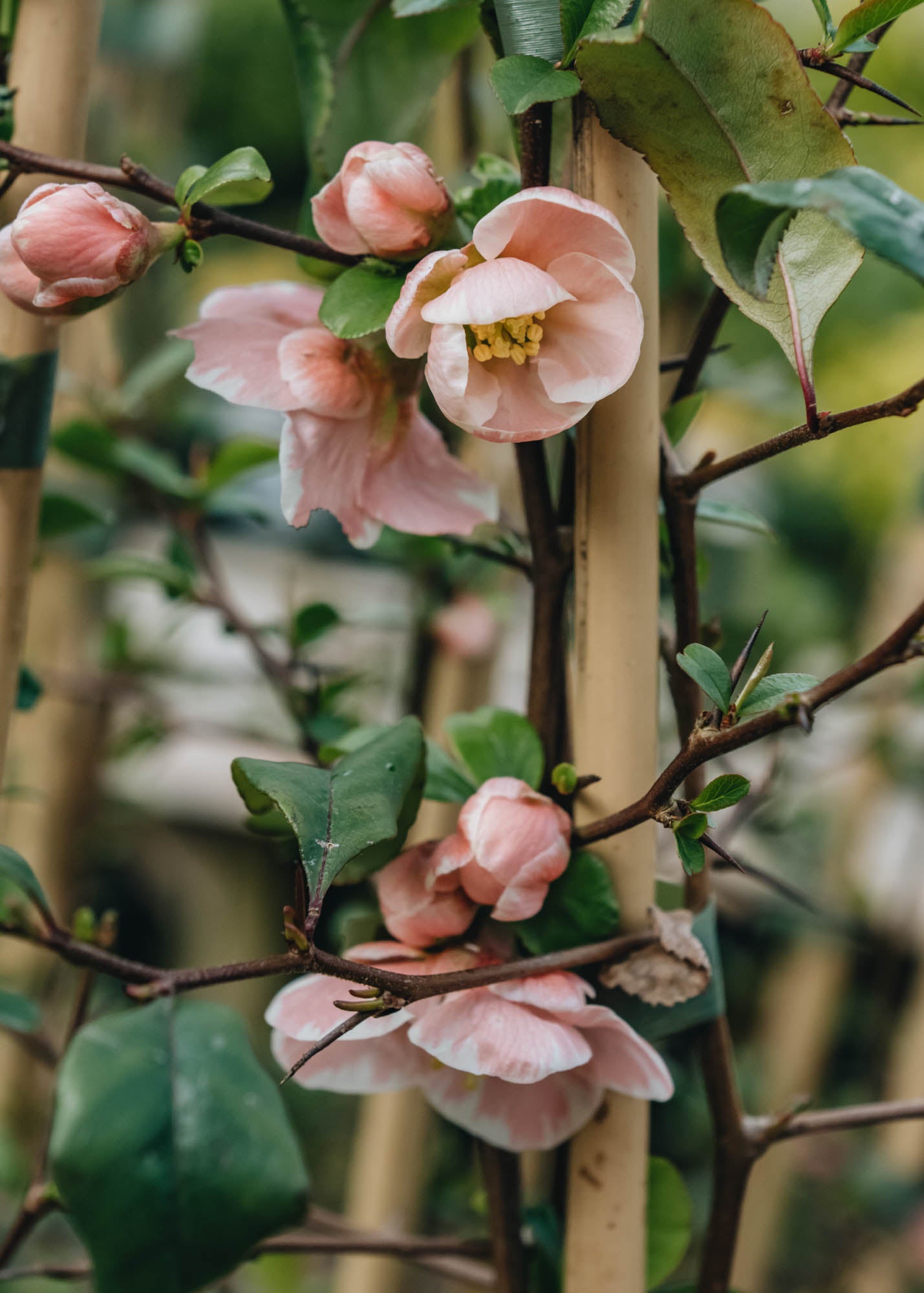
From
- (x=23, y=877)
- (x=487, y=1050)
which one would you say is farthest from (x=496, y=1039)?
(x=23, y=877)

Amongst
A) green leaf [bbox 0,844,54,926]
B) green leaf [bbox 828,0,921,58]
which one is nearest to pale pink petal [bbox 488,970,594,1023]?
green leaf [bbox 0,844,54,926]

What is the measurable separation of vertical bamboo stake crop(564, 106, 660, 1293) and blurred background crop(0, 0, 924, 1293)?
0.19ft

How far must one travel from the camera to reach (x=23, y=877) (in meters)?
0.26

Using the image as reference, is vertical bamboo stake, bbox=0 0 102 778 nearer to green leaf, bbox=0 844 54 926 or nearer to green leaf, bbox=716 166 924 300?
green leaf, bbox=0 844 54 926

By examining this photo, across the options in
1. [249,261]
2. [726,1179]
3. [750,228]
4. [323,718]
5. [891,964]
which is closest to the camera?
[750,228]

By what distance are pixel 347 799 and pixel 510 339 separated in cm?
11

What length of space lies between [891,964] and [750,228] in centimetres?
93

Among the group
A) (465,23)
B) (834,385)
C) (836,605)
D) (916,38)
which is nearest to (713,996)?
(465,23)

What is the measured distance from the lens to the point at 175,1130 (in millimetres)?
246

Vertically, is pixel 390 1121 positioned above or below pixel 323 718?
below

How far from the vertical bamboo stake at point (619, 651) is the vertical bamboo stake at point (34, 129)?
16cm

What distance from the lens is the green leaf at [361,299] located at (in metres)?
0.24

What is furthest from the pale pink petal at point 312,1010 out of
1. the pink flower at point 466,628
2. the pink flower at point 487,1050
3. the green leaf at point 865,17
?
the pink flower at point 466,628

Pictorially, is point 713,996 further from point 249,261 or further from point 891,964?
point 249,261
